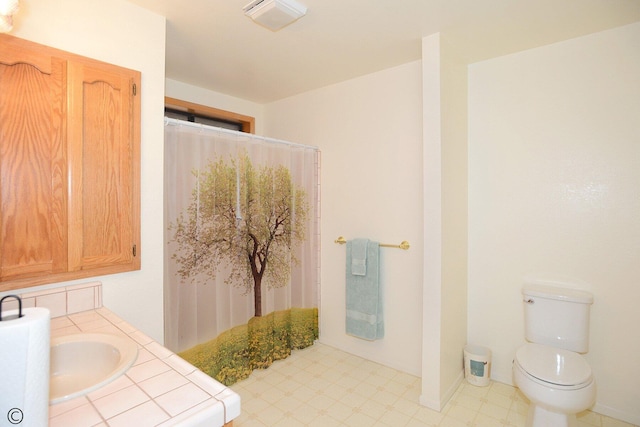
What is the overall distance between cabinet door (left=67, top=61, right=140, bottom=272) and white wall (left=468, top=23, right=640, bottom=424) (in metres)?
2.28

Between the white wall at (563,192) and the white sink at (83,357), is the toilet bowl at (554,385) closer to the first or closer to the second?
the white wall at (563,192)

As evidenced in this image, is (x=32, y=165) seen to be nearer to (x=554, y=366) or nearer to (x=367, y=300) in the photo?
(x=367, y=300)

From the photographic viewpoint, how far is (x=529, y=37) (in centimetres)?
201

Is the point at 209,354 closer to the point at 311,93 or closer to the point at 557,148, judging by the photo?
the point at 311,93

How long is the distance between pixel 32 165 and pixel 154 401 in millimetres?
1141

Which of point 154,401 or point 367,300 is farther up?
point 154,401

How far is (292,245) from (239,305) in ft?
2.26

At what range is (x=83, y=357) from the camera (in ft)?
3.81

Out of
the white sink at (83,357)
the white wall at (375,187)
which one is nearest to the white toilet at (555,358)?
the white wall at (375,187)

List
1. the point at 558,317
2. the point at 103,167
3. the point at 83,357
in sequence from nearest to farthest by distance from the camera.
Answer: the point at 83,357 → the point at 103,167 → the point at 558,317

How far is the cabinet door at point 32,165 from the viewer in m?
1.26

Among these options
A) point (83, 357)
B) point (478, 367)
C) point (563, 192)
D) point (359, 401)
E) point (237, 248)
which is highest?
point (563, 192)

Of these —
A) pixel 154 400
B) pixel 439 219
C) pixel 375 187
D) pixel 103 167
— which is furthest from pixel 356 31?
pixel 154 400

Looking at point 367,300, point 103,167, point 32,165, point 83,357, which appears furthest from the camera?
point 367,300
